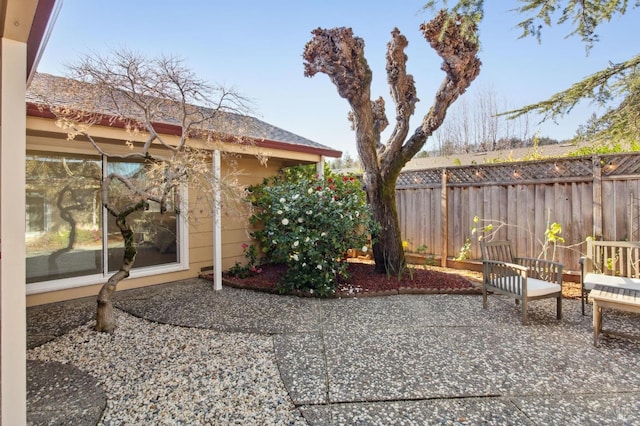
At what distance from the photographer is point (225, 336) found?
11.7 ft

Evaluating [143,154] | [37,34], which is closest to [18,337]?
[37,34]

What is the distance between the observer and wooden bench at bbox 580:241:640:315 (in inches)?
160

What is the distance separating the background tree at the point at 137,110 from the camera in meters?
3.66

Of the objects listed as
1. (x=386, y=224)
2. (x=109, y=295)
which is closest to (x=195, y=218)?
(x=109, y=295)

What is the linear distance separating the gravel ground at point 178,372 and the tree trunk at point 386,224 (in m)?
3.13

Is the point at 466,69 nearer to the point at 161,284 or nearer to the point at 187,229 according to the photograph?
the point at 187,229

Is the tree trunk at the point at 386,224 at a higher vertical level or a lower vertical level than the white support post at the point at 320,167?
lower

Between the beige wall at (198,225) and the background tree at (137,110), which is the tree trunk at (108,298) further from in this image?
the beige wall at (198,225)

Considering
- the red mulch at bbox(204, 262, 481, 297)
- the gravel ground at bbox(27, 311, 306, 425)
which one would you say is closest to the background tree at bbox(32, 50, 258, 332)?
the gravel ground at bbox(27, 311, 306, 425)

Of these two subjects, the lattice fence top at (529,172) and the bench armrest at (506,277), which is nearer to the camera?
the bench armrest at (506,277)

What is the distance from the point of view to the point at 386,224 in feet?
19.8

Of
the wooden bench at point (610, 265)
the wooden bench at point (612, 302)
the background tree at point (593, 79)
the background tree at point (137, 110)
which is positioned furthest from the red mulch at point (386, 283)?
the background tree at point (593, 79)

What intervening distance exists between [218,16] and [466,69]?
481cm

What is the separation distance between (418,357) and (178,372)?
2125 mm
